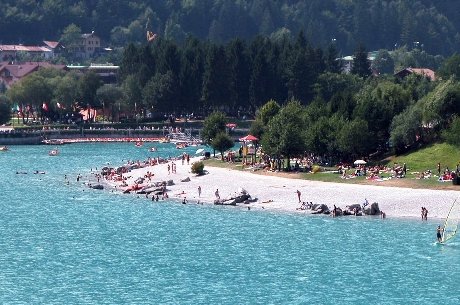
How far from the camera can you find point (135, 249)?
245 ft

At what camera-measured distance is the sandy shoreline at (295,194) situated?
8375 cm

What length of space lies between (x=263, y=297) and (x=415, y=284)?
706 cm

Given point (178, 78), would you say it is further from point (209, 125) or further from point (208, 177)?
point (208, 177)

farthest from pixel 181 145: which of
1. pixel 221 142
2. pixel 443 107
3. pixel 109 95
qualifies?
pixel 443 107

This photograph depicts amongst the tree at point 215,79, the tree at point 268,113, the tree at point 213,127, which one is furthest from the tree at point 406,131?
the tree at point 215,79

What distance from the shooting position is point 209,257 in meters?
71.8

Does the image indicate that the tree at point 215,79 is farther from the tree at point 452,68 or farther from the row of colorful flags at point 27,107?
the tree at point 452,68

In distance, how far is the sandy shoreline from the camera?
83750mm

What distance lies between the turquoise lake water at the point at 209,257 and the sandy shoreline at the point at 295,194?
2.35 metres

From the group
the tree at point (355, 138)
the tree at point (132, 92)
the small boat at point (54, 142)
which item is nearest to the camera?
the tree at point (355, 138)

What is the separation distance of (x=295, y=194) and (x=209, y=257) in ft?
64.6

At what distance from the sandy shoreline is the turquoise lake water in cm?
235

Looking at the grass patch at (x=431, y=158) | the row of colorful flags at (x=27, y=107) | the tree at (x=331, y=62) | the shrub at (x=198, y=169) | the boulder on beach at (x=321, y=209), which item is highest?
the tree at (x=331, y=62)

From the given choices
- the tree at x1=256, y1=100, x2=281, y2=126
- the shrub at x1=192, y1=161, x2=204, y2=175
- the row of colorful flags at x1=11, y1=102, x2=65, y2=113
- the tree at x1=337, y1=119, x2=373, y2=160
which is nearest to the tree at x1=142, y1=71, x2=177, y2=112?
the row of colorful flags at x1=11, y1=102, x2=65, y2=113
